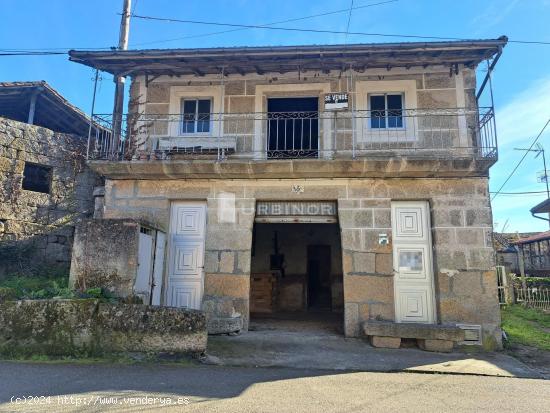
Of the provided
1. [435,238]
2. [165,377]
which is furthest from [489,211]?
[165,377]

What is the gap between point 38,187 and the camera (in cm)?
1190

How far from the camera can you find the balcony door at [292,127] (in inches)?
364

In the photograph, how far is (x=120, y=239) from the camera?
667 cm

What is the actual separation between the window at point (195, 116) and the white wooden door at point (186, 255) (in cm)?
185

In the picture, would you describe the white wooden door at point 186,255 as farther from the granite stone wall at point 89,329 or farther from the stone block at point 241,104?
the granite stone wall at point 89,329

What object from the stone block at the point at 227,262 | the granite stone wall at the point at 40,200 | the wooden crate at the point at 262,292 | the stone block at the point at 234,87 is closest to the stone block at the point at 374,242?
the stone block at the point at 227,262

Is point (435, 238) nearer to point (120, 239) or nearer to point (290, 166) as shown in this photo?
point (290, 166)

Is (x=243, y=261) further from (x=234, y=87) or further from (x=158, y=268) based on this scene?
(x=234, y=87)

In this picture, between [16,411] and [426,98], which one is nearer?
[16,411]

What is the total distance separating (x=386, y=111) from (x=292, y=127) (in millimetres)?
2263

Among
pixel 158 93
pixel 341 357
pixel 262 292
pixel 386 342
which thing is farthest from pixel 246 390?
pixel 262 292

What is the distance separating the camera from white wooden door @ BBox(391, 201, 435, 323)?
25.8 feet

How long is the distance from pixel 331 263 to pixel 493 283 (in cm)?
675

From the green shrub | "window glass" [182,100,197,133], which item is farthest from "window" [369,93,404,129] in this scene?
the green shrub
